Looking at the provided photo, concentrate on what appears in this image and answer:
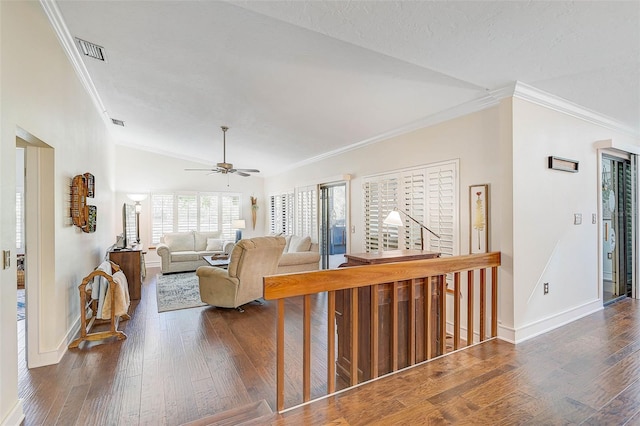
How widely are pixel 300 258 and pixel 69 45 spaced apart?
4.20m

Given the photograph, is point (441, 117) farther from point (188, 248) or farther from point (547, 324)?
point (188, 248)

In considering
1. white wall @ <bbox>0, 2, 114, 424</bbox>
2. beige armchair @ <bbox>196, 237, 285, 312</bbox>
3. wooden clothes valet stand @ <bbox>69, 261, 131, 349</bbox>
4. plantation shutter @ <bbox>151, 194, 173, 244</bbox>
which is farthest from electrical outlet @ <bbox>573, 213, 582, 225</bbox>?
plantation shutter @ <bbox>151, 194, 173, 244</bbox>

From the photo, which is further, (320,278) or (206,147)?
(206,147)

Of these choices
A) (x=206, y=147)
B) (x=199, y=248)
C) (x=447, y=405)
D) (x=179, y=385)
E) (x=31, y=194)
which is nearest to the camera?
(x=447, y=405)

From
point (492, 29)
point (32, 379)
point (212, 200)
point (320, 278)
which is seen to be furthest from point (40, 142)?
point (212, 200)

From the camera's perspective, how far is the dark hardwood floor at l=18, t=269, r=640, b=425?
6.04ft

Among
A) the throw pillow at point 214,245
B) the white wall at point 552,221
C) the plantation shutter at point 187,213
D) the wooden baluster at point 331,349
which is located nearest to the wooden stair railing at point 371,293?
the wooden baluster at point 331,349

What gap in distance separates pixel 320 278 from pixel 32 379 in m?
2.56

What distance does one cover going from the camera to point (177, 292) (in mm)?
5270

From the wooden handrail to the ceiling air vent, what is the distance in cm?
326

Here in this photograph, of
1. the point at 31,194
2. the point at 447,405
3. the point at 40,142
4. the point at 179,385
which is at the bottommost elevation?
the point at 179,385

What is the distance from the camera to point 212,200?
346 inches

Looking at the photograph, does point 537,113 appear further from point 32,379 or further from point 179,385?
point 32,379

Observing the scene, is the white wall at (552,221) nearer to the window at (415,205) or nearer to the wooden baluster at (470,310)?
the wooden baluster at (470,310)
